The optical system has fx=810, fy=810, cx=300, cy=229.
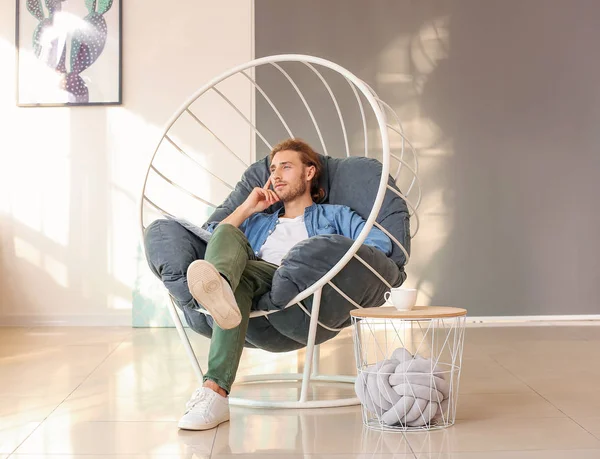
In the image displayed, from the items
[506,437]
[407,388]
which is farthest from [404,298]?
[506,437]

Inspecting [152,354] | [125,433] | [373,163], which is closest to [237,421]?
[125,433]

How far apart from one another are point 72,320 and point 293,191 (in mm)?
2348

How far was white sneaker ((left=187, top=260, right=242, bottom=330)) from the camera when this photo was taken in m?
2.02

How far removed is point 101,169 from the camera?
15.3ft

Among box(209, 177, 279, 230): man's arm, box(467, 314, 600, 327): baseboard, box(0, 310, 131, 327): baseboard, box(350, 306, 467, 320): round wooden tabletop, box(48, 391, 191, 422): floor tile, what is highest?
box(209, 177, 279, 230): man's arm

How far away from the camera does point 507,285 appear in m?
4.66

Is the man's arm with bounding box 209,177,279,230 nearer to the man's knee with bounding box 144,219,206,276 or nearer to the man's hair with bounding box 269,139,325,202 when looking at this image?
the man's hair with bounding box 269,139,325,202

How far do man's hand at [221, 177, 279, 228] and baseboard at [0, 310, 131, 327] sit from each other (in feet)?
6.97

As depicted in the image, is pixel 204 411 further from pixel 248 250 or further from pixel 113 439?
pixel 248 250

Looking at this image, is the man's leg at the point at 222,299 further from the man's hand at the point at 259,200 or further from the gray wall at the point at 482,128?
the gray wall at the point at 482,128

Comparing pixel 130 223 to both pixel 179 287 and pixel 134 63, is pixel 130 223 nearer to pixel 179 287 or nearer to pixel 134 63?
pixel 134 63

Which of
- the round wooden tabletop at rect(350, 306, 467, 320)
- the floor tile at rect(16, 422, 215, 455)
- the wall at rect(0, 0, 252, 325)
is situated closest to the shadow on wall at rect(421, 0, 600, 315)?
the wall at rect(0, 0, 252, 325)

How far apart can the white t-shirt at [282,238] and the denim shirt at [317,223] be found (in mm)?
20

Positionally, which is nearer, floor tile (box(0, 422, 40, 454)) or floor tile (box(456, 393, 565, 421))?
floor tile (box(0, 422, 40, 454))
